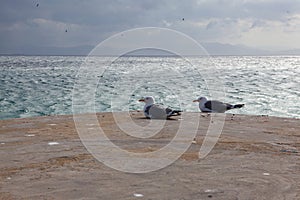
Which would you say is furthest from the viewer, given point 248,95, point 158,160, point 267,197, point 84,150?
point 248,95

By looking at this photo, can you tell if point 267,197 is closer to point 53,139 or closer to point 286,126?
point 53,139

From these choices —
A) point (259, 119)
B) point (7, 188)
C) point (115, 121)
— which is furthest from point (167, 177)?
point (259, 119)

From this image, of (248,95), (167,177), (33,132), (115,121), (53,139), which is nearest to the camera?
(167,177)

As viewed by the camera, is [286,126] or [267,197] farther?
[286,126]

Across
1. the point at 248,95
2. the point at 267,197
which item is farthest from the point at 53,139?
the point at 248,95

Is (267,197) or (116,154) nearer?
(267,197)

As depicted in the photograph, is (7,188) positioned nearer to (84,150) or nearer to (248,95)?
(84,150)

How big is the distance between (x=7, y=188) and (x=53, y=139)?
364 cm

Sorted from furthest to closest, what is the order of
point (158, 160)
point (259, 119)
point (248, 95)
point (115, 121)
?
point (248, 95) → point (259, 119) → point (115, 121) → point (158, 160)

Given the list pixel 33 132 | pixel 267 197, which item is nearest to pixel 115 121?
pixel 33 132

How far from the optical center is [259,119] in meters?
13.6

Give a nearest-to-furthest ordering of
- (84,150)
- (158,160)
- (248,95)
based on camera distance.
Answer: (158,160), (84,150), (248,95)

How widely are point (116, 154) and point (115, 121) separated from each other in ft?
16.4

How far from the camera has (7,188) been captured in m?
5.73
